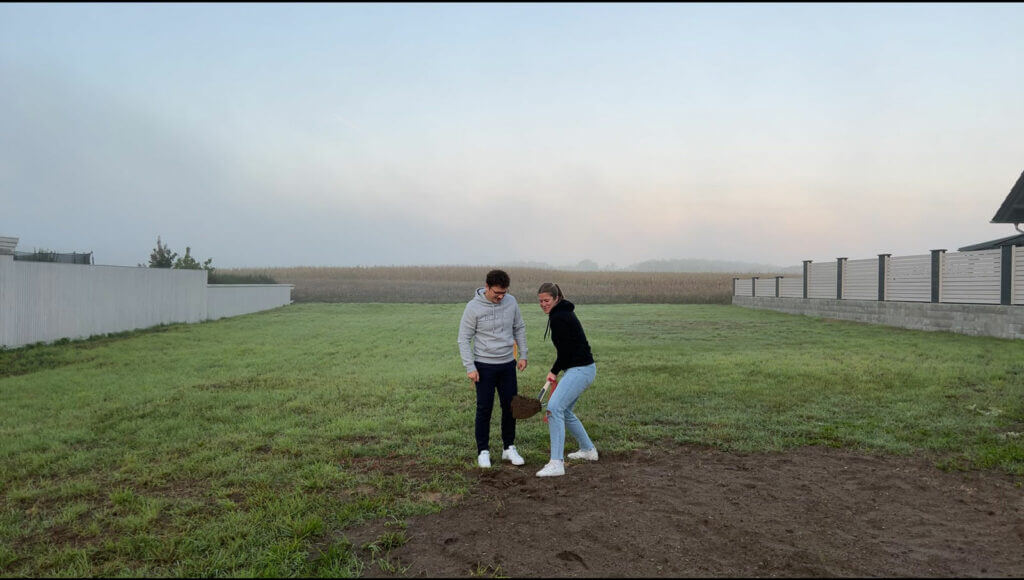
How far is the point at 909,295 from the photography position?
1919cm

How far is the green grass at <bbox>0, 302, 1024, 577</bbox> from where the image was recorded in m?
4.29

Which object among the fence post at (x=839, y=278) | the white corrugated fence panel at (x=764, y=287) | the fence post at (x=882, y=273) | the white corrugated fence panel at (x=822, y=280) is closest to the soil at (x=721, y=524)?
the fence post at (x=882, y=273)

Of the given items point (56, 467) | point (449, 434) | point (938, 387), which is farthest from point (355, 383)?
point (938, 387)

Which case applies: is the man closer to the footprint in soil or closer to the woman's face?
the woman's face

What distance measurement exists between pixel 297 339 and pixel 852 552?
1615 cm

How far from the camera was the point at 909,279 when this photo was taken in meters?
19.2

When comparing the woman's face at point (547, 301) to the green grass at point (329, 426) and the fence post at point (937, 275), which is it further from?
the fence post at point (937, 275)

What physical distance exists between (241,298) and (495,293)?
26.4 metres

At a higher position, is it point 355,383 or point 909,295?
point 909,295

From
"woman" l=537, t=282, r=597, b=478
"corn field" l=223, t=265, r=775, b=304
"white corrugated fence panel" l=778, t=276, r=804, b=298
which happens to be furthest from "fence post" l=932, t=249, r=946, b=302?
"corn field" l=223, t=265, r=775, b=304

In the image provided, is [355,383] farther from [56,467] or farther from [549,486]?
[549,486]

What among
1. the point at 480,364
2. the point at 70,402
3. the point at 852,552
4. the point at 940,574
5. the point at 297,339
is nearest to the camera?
the point at 940,574

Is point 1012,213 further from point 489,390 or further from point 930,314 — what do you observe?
point 489,390

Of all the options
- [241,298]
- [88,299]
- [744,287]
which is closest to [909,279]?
[744,287]
